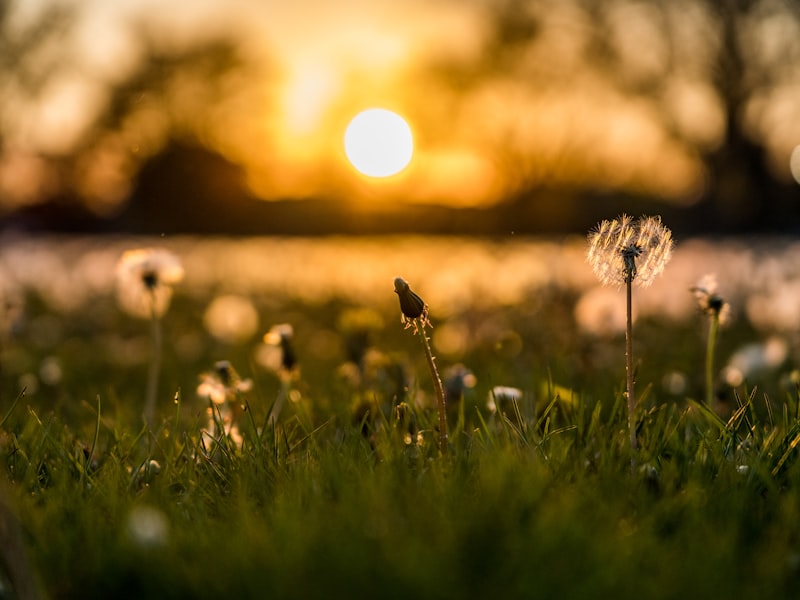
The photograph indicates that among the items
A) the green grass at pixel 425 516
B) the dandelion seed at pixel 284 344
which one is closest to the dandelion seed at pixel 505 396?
the green grass at pixel 425 516

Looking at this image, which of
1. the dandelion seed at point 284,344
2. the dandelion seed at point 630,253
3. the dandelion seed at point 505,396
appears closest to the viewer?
the dandelion seed at point 630,253

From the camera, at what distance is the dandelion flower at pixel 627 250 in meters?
2.11

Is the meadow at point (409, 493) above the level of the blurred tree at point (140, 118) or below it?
below

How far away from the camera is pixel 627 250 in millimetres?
2088

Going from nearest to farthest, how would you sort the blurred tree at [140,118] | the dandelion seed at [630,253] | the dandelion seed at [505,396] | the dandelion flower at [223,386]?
1. the dandelion seed at [630,253]
2. the dandelion seed at [505,396]
3. the dandelion flower at [223,386]
4. the blurred tree at [140,118]

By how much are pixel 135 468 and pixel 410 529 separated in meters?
0.88

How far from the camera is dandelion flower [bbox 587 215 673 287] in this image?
6.93ft

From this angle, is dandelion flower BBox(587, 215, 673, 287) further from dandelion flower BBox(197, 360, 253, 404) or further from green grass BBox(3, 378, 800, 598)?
dandelion flower BBox(197, 360, 253, 404)

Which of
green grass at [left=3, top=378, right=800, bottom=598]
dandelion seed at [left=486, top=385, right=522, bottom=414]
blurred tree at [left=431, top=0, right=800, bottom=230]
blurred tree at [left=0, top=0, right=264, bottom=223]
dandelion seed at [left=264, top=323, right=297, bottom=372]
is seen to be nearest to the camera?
green grass at [left=3, top=378, right=800, bottom=598]

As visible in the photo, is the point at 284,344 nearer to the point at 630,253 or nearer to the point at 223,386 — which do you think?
the point at 223,386

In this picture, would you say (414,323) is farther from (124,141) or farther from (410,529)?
(124,141)

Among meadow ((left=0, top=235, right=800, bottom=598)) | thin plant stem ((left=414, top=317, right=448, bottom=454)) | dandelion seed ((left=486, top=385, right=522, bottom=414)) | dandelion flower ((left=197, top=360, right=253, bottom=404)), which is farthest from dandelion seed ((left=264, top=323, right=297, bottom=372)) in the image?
thin plant stem ((left=414, top=317, right=448, bottom=454))

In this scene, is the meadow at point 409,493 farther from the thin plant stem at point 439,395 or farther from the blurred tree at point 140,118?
the blurred tree at point 140,118

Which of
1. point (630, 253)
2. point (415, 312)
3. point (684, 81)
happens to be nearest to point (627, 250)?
point (630, 253)
